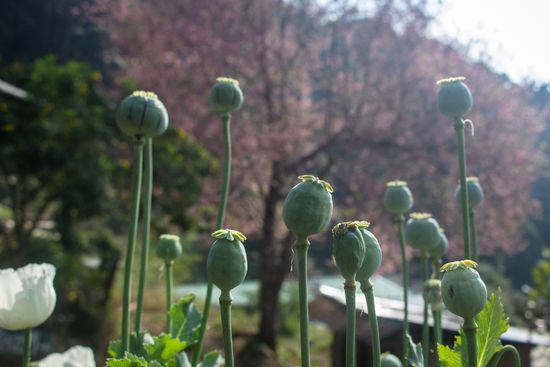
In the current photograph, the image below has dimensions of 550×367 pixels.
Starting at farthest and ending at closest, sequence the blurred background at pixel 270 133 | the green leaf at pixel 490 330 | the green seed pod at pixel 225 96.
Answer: the blurred background at pixel 270 133, the green seed pod at pixel 225 96, the green leaf at pixel 490 330

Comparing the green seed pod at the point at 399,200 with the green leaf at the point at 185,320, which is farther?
the green seed pod at the point at 399,200

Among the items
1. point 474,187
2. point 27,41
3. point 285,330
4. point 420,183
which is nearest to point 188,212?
point 420,183

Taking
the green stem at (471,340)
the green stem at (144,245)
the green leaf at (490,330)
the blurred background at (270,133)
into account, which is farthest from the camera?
the blurred background at (270,133)

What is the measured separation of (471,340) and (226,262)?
0.60 ft

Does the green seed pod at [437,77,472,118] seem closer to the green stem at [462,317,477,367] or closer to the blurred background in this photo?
the green stem at [462,317,477,367]

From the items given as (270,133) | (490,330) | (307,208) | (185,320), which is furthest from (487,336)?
(270,133)

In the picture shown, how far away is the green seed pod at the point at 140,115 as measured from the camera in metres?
0.60

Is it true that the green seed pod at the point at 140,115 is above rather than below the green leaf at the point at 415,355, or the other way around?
above

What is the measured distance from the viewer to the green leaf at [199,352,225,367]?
606 mm

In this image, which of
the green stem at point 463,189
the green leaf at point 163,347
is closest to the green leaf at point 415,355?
the green stem at point 463,189

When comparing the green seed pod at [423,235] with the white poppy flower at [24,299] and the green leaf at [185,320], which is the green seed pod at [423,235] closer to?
the green leaf at [185,320]

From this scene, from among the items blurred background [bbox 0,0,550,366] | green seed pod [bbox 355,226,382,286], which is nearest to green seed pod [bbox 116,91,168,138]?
green seed pod [bbox 355,226,382,286]

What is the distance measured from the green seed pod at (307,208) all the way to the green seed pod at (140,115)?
9.9 inches

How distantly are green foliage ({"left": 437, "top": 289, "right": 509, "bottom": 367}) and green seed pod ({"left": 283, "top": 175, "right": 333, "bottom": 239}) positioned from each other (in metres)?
0.17
